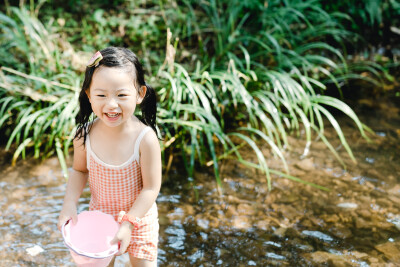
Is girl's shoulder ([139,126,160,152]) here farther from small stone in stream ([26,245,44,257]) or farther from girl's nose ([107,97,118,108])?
small stone in stream ([26,245,44,257])

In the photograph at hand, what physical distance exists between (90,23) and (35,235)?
9.17 ft

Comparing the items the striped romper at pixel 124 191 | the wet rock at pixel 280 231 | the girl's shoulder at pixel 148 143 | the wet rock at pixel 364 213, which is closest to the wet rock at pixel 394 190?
the wet rock at pixel 364 213

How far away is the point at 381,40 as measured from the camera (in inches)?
196

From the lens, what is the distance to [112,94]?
1.54 meters

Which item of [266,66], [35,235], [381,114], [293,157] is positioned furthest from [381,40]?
[35,235]

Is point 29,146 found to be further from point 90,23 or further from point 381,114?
point 381,114

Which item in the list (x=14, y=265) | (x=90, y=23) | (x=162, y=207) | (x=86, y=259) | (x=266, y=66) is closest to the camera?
(x=86, y=259)

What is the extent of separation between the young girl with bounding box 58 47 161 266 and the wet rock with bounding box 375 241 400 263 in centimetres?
132

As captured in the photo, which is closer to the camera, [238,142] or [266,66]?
[238,142]

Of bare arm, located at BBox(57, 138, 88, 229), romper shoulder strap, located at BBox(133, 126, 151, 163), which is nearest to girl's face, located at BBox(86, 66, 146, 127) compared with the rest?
romper shoulder strap, located at BBox(133, 126, 151, 163)

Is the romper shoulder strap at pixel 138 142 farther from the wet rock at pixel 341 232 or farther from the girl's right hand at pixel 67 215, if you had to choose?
the wet rock at pixel 341 232

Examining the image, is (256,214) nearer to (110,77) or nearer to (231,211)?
(231,211)

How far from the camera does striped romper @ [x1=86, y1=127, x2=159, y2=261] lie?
1.68 meters

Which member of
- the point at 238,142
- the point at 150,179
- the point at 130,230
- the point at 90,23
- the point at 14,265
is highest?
the point at 90,23
